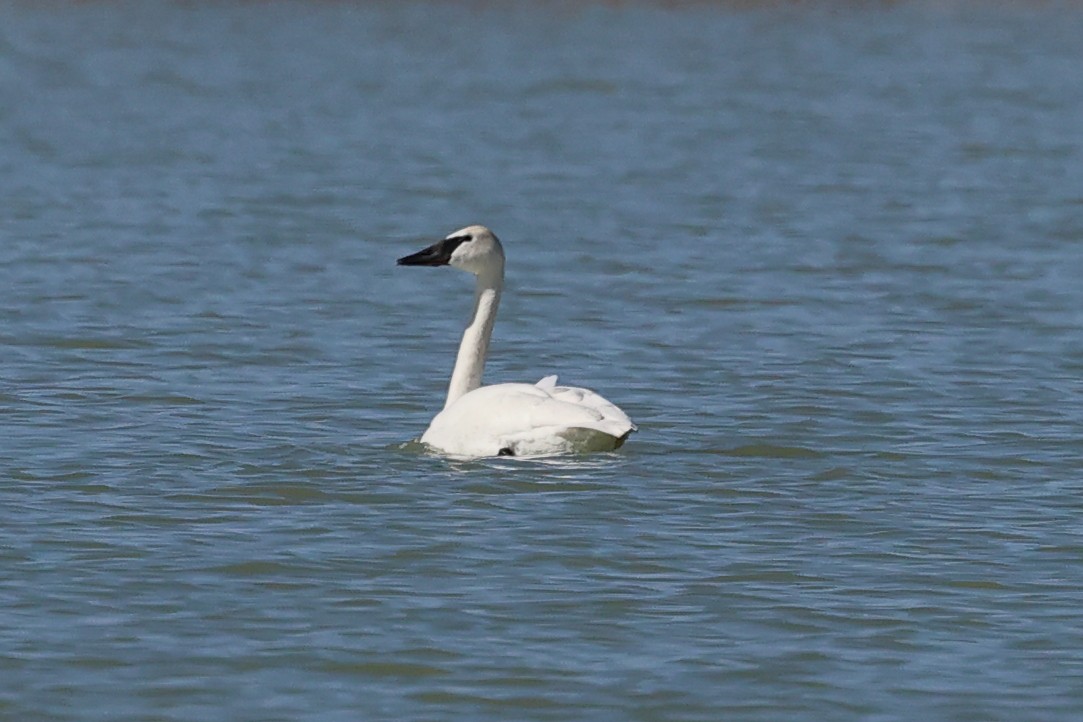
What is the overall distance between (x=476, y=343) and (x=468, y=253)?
19.6 inches

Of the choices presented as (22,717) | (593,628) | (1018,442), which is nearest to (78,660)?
(22,717)

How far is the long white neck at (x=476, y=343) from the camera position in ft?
39.4

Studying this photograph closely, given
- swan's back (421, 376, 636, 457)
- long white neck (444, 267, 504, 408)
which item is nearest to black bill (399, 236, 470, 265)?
long white neck (444, 267, 504, 408)

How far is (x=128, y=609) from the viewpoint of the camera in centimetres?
855

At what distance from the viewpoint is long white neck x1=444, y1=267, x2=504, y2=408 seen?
12.0 meters

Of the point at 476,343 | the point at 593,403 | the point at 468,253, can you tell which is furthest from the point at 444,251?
the point at 593,403

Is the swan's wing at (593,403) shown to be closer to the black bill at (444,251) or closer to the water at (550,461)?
the water at (550,461)

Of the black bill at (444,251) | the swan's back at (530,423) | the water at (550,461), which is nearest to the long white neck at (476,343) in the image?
the black bill at (444,251)

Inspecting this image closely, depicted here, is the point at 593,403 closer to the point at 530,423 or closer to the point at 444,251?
the point at 530,423

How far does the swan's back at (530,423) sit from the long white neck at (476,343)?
73cm

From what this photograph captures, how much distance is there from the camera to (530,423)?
10875 mm

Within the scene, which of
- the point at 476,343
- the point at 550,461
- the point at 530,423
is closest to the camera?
→ the point at 530,423

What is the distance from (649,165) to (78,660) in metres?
19.8

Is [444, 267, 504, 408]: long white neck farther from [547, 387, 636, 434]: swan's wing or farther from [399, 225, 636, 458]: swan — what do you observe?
[547, 387, 636, 434]: swan's wing
